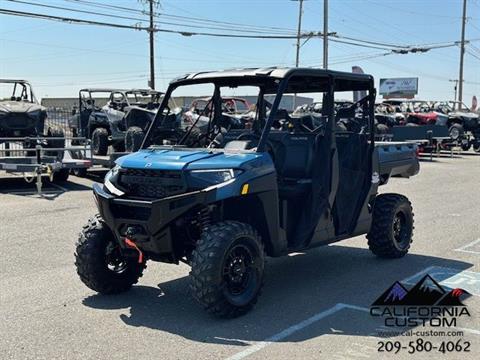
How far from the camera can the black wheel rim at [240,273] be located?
514 centimetres

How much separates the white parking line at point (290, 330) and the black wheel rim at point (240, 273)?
49 cm

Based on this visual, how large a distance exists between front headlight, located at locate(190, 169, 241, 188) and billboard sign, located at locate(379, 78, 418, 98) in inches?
2771

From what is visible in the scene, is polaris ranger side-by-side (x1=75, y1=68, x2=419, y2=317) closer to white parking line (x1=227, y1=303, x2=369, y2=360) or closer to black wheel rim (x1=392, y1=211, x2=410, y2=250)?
black wheel rim (x1=392, y1=211, x2=410, y2=250)

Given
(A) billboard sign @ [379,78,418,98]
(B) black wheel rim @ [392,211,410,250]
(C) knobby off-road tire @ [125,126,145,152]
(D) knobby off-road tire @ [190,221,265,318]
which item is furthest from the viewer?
(A) billboard sign @ [379,78,418,98]

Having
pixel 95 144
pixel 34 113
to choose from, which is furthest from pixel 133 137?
pixel 95 144

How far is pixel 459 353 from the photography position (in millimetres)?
4559

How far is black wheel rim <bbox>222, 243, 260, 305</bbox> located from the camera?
202 inches

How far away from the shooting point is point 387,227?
23.6 feet

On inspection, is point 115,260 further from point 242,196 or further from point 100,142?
point 100,142

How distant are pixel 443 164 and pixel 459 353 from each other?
19471 millimetres

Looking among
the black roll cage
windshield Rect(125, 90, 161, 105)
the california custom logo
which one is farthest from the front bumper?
windshield Rect(125, 90, 161, 105)

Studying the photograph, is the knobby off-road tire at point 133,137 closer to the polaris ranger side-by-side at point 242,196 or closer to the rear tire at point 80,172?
the rear tire at point 80,172

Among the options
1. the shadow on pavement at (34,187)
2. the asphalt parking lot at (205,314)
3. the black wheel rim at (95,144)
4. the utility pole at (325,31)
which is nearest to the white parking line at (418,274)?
the asphalt parking lot at (205,314)

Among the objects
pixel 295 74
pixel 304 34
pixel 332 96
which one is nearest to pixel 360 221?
pixel 332 96
